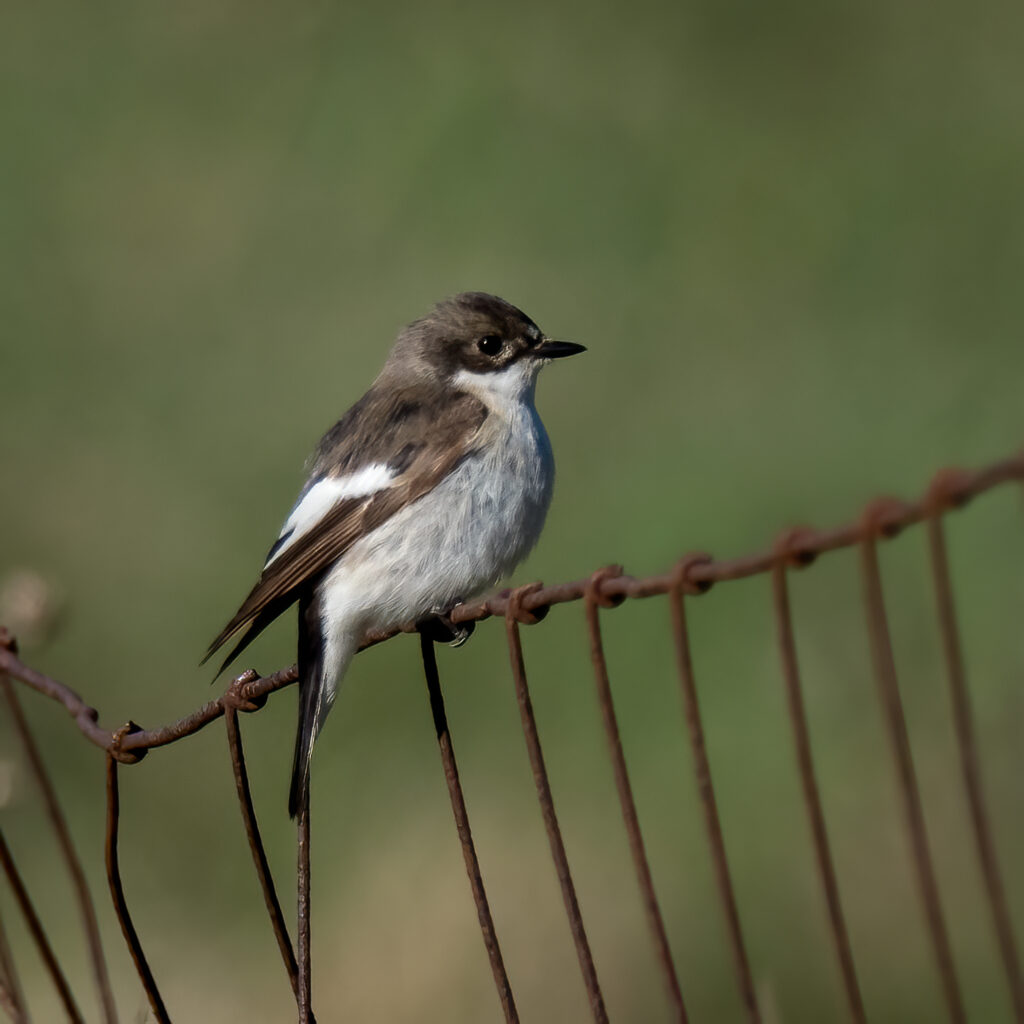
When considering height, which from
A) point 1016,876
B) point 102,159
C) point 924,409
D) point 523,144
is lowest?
point 1016,876

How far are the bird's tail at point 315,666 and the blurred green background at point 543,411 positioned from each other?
0.72m

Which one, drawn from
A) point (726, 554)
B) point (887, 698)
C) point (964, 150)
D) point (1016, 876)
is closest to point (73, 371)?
point (726, 554)

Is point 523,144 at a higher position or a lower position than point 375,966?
higher

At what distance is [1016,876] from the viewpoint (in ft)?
16.0

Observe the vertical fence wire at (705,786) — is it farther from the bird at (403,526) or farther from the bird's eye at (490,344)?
the bird's eye at (490,344)

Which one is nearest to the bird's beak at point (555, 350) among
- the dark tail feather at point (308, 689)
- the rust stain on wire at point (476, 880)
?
the dark tail feather at point (308, 689)

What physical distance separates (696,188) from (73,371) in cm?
330

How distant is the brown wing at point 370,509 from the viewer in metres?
3.86

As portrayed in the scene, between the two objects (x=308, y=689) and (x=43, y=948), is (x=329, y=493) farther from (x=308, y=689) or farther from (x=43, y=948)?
(x=43, y=948)

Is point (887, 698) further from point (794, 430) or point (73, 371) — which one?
point (73, 371)

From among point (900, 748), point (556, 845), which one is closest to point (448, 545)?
point (556, 845)

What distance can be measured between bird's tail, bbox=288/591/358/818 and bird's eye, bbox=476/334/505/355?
3.01 feet

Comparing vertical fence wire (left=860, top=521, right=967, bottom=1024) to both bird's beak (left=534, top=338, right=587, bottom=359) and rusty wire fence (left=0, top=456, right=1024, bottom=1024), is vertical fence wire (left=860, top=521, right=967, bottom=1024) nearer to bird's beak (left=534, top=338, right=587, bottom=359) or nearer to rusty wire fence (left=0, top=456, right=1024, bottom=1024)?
rusty wire fence (left=0, top=456, right=1024, bottom=1024)

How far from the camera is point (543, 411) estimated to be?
Result: 742 cm
